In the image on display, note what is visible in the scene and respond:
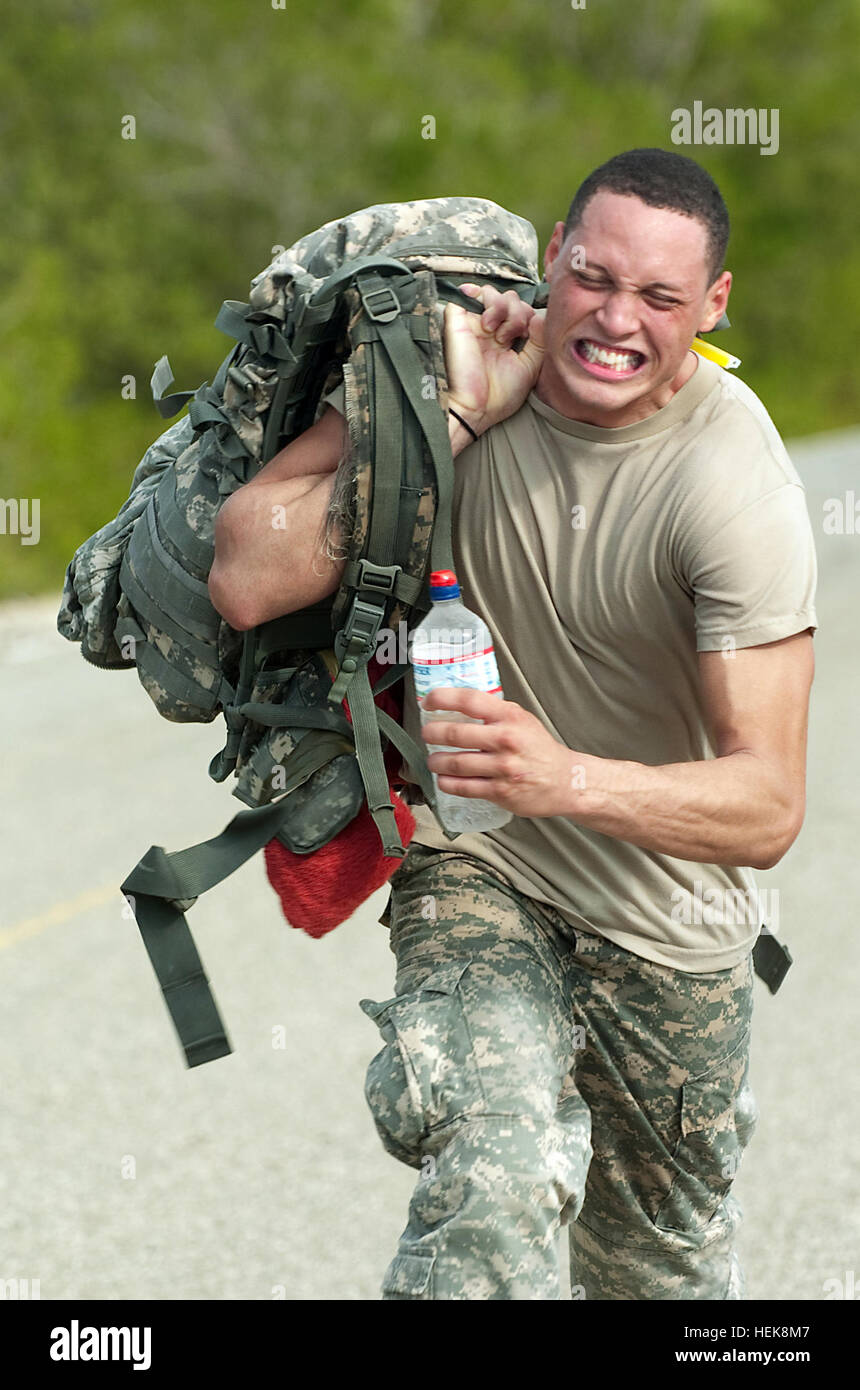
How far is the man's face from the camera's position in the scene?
315 centimetres

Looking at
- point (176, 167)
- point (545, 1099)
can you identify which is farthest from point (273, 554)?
point (176, 167)

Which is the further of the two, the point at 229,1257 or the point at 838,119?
the point at 838,119

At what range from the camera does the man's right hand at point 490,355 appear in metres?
3.24

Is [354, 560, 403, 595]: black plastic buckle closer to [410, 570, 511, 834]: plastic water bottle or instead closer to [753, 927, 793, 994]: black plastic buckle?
[410, 570, 511, 834]: plastic water bottle

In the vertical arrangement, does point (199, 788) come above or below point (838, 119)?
below

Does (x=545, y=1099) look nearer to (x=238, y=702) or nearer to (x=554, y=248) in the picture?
(x=238, y=702)

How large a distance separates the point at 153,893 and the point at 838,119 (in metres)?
33.0

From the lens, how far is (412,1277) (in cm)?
295

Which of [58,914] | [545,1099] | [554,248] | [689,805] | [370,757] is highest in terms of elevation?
[554,248]

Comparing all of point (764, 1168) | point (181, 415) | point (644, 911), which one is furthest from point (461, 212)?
point (764, 1168)

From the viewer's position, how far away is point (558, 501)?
3.41m

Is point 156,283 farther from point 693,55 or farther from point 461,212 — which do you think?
point 461,212

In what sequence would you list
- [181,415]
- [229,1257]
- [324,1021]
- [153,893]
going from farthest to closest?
1. [324,1021]
2. [229,1257]
3. [181,415]
4. [153,893]

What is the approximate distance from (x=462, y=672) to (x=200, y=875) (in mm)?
661
